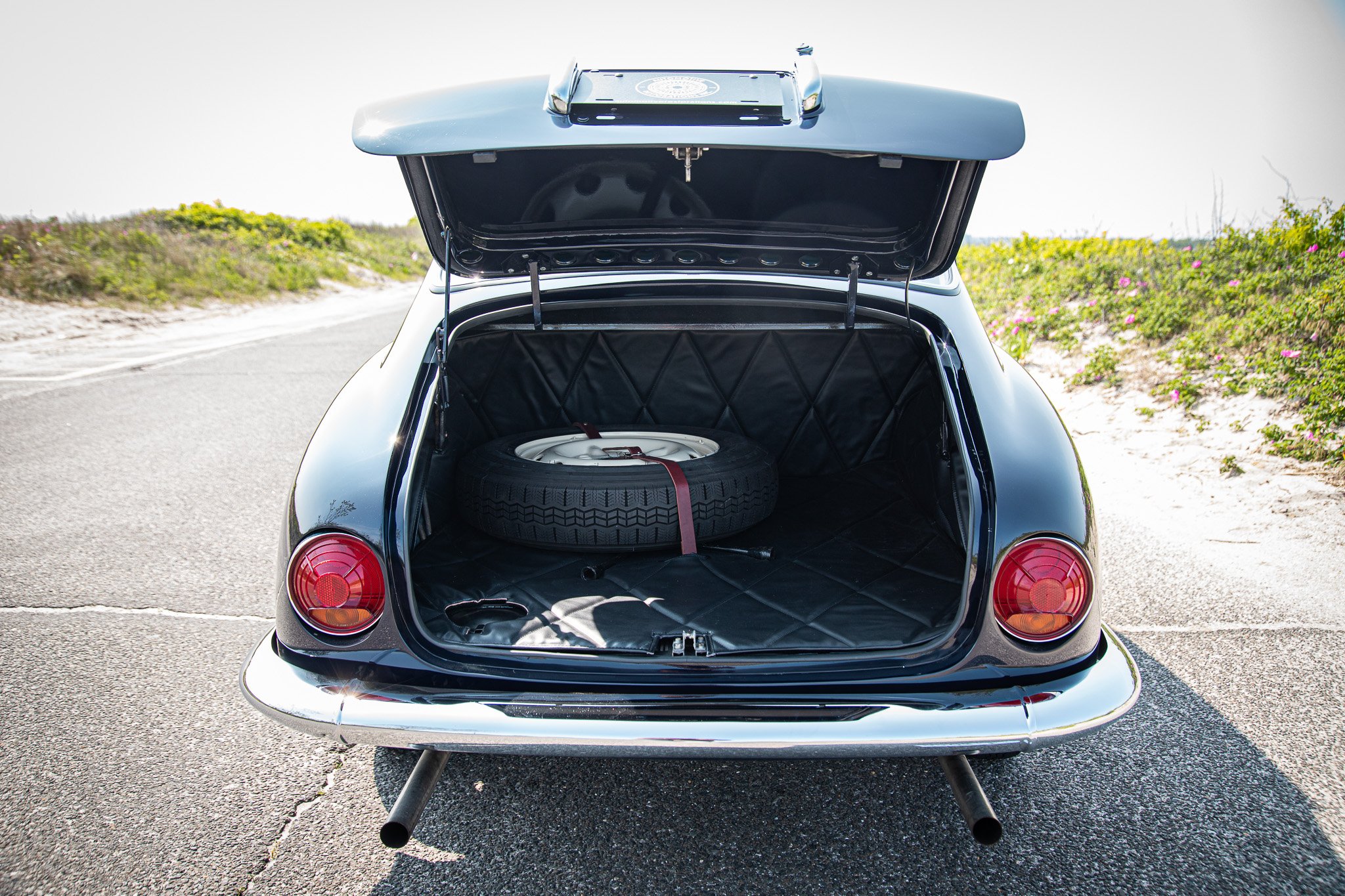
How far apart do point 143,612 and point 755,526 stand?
7.28 feet

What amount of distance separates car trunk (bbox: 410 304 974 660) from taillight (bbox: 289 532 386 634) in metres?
0.11

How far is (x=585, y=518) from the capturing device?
6.77ft

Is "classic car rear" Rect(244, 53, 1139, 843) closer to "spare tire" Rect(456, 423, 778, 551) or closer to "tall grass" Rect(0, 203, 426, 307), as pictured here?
"spare tire" Rect(456, 423, 778, 551)

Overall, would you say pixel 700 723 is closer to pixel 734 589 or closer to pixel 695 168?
pixel 734 589

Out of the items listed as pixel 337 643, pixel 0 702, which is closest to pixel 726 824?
pixel 337 643

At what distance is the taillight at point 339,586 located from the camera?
157cm

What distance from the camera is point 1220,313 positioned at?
5559 millimetres

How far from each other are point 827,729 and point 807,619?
1.41 ft

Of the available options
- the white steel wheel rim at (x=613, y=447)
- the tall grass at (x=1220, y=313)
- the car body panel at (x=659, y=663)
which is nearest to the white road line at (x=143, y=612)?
the white steel wheel rim at (x=613, y=447)

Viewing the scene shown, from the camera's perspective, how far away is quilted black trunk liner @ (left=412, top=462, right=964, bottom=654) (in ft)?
5.68

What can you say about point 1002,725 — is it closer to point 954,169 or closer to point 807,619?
point 807,619

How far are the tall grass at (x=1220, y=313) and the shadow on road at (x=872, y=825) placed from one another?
304cm

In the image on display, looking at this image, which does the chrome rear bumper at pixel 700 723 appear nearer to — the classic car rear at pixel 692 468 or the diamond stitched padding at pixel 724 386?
the classic car rear at pixel 692 468

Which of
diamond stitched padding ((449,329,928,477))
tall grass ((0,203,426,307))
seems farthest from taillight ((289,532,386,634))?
tall grass ((0,203,426,307))
